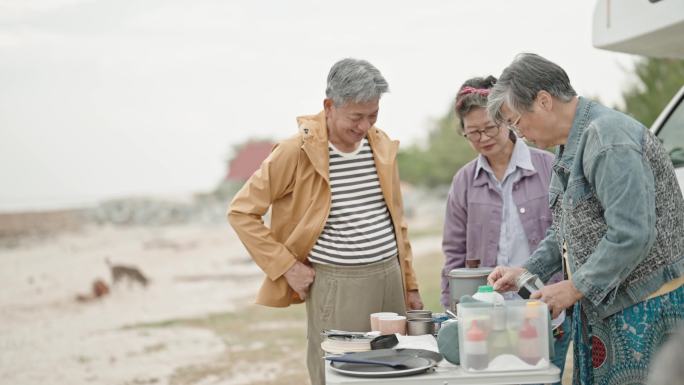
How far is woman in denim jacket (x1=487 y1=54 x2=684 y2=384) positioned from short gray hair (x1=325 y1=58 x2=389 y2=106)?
790 millimetres

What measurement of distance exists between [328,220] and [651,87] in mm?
8796

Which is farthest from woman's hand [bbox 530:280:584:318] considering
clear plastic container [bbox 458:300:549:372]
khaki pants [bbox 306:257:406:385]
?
khaki pants [bbox 306:257:406:385]

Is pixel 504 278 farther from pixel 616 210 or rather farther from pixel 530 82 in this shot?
pixel 530 82

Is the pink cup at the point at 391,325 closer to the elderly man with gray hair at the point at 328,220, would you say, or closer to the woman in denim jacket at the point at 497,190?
the elderly man with gray hair at the point at 328,220

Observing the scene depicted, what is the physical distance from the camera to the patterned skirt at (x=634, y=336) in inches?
96.5

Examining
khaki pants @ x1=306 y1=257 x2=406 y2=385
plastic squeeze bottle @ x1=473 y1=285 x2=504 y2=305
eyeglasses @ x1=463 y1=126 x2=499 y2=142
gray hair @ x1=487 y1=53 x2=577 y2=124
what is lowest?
khaki pants @ x1=306 y1=257 x2=406 y2=385

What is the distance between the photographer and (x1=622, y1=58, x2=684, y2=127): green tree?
35.2 feet

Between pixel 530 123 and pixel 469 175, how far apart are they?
3.57 ft

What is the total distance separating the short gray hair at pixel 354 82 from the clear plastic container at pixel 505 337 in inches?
47.2

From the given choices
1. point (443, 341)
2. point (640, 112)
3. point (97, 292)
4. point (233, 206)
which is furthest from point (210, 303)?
point (443, 341)

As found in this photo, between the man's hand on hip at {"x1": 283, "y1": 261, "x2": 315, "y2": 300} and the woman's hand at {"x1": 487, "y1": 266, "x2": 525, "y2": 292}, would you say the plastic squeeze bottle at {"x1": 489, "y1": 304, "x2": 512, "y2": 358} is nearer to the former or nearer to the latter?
the woman's hand at {"x1": 487, "y1": 266, "x2": 525, "y2": 292}

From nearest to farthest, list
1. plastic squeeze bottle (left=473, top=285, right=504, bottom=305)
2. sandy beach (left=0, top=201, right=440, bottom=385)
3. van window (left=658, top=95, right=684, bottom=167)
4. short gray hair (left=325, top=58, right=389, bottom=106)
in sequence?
plastic squeeze bottle (left=473, top=285, right=504, bottom=305)
short gray hair (left=325, top=58, right=389, bottom=106)
van window (left=658, top=95, right=684, bottom=167)
sandy beach (left=0, top=201, right=440, bottom=385)

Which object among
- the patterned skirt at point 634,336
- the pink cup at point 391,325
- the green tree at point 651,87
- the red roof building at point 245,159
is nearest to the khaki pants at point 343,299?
the pink cup at point 391,325

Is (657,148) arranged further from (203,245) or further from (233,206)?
(203,245)
